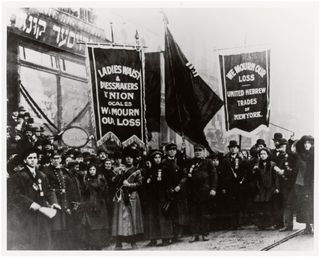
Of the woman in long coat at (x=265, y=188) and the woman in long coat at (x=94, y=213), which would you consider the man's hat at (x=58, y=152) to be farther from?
the woman in long coat at (x=265, y=188)

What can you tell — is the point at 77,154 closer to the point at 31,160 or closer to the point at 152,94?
the point at 31,160

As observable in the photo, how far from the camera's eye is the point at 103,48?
6.51m

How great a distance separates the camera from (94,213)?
20.8 ft

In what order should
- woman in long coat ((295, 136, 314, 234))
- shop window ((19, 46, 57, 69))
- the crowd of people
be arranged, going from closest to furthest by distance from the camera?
the crowd of people < shop window ((19, 46, 57, 69)) < woman in long coat ((295, 136, 314, 234))

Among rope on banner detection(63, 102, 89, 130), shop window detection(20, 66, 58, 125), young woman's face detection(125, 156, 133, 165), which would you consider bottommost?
young woman's face detection(125, 156, 133, 165)

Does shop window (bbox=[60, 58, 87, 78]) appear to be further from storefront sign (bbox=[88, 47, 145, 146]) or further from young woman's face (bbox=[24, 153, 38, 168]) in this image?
young woman's face (bbox=[24, 153, 38, 168])

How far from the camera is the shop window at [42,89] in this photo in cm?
632

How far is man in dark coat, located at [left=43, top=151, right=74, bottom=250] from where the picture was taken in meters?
6.25

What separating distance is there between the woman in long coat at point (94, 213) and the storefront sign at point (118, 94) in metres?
0.45

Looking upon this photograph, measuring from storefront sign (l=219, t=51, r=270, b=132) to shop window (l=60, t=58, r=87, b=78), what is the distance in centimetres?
165

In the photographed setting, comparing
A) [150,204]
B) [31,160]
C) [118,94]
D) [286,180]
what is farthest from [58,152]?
[286,180]

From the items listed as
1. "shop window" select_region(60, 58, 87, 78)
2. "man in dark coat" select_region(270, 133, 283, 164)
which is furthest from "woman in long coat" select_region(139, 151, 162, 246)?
"man in dark coat" select_region(270, 133, 283, 164)
